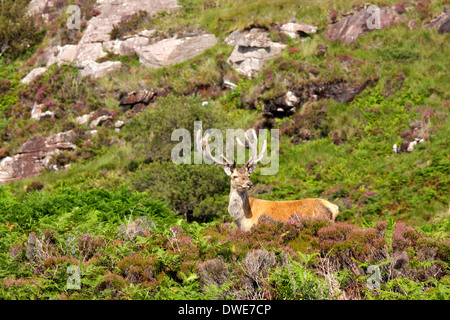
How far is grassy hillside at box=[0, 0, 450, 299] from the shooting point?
568cm

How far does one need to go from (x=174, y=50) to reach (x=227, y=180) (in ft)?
50.0

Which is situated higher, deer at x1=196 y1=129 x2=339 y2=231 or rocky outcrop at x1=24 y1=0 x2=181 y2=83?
deer at x1=196 y1=129 x2=339 y2=231

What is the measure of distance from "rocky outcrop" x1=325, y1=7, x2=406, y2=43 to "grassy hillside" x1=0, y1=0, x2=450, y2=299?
64 cm

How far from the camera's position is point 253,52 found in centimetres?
2609

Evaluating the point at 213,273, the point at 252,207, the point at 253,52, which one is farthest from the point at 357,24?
the point at 213,273

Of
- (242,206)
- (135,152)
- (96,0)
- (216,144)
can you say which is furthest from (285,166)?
(96,0)

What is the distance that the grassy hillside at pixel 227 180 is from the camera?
5.68m

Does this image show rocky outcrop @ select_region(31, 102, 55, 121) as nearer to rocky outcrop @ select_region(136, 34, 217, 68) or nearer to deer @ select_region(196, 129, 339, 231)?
rocky outcrop @ select_region(136, 34, 217, 68)

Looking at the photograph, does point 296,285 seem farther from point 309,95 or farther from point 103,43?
point 103,43

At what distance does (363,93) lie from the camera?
71.2 ft

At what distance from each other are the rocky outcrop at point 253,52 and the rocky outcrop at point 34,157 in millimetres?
9443

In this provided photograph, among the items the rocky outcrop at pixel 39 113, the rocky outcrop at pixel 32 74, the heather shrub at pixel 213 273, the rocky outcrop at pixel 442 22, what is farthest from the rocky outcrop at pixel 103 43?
the heather shrub at pixel 213 273

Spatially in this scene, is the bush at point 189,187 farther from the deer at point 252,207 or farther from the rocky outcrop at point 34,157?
the rocky outcrop at point 34,157

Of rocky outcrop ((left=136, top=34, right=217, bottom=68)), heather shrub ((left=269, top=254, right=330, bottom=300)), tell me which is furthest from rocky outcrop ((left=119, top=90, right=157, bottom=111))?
heather shrub ((left=269, top=254, right=330, bottom=300))
